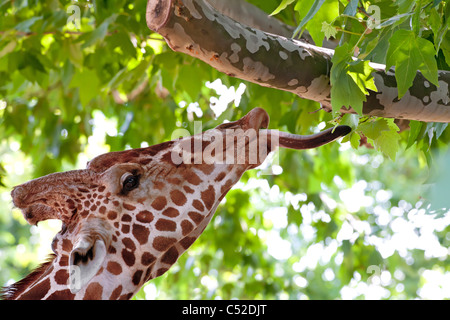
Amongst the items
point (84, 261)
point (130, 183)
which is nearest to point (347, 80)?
point (130, 183)

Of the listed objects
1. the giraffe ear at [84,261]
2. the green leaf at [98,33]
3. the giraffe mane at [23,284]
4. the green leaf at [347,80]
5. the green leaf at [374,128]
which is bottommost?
the giraffe mane at [23,284]

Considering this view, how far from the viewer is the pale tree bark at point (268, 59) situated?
142cm

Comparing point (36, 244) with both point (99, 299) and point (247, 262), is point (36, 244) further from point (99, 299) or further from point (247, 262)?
point (99, 299)

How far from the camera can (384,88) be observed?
5.57 ft

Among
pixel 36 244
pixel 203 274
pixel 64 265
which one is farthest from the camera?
pixel 36 244

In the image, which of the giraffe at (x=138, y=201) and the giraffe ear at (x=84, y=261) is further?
the giraffe at (x=138, y=201)

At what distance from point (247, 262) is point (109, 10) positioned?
7.72ft

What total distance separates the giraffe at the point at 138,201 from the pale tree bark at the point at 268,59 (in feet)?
0.45

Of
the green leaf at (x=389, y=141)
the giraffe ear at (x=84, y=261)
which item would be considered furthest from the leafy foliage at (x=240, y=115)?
the giraffe ear at (x=84, y=261)

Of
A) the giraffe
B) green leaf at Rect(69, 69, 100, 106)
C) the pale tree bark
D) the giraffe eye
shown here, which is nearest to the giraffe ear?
the giraffe

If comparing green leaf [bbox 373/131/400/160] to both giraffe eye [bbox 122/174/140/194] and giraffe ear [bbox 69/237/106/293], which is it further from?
giraffe ear [bbox 69/237/106/293]

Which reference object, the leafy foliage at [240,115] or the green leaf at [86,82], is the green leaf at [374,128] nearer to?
the leafy foliage at [240,115]
